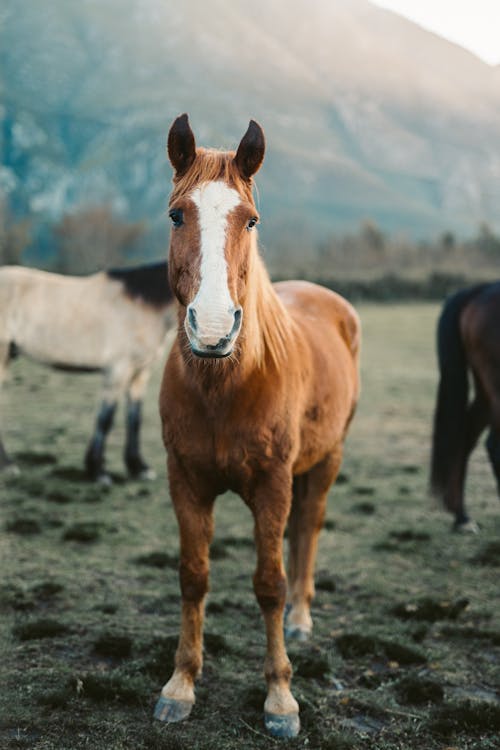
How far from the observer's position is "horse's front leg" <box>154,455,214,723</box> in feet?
8.99

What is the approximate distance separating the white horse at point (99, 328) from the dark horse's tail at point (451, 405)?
2767 millimetres

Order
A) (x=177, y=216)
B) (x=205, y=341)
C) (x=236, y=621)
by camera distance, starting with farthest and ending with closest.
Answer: (x=236, y=621)
(x=177, y=216)
(x=205, y=341)

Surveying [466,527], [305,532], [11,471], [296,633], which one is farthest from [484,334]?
[11,471]

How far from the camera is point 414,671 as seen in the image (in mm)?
3158

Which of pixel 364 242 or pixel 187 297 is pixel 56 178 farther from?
pixel 187 297

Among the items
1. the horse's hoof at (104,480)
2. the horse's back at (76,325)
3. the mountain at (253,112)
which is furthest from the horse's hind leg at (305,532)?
the mountain at (253,112)

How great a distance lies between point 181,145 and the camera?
247cm

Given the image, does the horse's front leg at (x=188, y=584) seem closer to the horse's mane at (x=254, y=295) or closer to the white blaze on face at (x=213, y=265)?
the horse's mane at (x=254, y=295)

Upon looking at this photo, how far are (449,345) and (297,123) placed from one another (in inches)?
5877

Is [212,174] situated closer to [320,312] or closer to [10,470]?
[320,312]

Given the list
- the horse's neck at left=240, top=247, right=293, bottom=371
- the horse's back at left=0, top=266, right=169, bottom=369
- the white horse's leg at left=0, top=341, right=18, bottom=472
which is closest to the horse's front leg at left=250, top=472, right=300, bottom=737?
the horse's neck at left=240, top=247, right=293, bottom=371

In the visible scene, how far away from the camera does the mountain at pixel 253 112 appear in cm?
9700

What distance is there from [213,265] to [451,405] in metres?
3.59

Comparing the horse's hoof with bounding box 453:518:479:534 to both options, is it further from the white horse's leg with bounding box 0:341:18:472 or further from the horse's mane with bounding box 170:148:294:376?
the white horse's leg with bounding box 0:341:18:472
